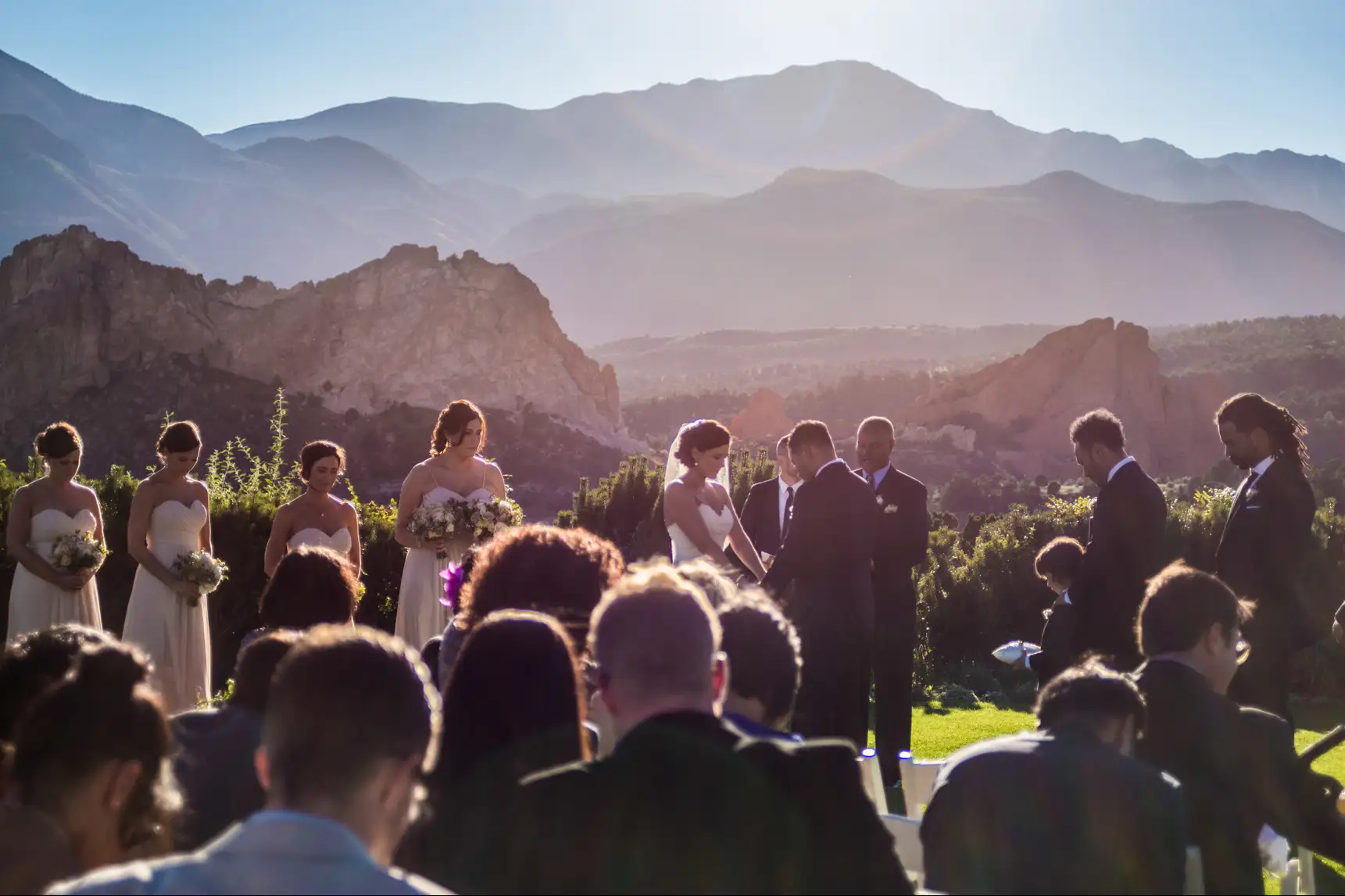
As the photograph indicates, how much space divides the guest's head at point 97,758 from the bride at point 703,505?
4.71 meters

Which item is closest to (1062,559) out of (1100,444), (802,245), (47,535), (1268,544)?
(1100,444)

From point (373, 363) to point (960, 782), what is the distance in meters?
50.0

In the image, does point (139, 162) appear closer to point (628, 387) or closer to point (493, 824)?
point (628, 387)

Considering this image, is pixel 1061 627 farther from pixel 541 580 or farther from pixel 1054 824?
pixel 541 580

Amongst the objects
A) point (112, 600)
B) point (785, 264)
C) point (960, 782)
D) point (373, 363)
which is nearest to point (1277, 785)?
point (960, 782)

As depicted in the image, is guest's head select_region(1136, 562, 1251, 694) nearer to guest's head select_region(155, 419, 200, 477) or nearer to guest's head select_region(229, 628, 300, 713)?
guest's head select_region(229, 628, 300, 713)

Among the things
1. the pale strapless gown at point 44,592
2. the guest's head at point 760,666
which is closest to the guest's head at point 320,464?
the pale strapless gown at point 44,592

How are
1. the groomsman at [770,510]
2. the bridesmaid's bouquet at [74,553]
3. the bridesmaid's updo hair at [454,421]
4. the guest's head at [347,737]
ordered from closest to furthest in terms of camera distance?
1. the guest's head at [347,737]
2. the bridesmaid's bouquet at [74,553]
3. the bridesmaid's updo hair at [454,421]
4. the groomsman at [770,510]

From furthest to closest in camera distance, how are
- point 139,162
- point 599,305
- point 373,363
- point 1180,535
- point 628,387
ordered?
1. point 599,305
2. point 139,162
3. point 628,387
4. point 373,363
5. point 1180,535

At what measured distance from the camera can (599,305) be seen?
15775 cm

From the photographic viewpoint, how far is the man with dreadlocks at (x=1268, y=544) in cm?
522

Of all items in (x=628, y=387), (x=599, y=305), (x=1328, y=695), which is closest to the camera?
(x=1328, y=695)

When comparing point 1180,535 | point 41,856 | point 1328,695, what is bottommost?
point 1328,695

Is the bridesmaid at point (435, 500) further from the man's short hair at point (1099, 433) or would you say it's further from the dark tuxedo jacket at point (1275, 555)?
the dark tuxedo jacket at point (1275, 555)
